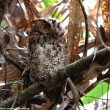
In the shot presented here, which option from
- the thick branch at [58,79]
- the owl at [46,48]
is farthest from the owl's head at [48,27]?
the thick branch at [58,79]

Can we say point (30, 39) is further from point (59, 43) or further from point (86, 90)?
point (86, 90)

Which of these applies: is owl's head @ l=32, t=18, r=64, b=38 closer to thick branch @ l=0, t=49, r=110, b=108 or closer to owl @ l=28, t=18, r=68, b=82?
owl @ l=28, t=18, r=68, b=82

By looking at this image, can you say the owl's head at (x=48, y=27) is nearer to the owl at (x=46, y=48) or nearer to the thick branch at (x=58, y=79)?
the owl at (x=46, y=48)

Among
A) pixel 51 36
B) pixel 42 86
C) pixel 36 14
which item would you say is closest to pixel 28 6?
pixel 36 14

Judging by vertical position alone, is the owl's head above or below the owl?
above

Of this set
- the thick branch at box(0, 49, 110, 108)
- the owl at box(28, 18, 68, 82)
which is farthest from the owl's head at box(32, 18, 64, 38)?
the thick branch at box(0, 49, 110, 108)
